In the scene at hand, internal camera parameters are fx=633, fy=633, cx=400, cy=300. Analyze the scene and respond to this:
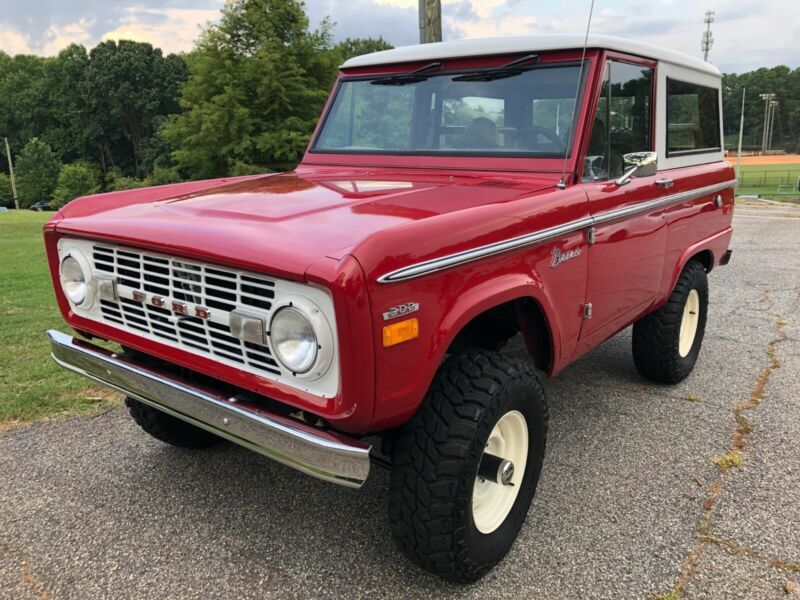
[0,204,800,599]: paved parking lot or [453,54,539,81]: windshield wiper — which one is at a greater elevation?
[453,54,539,81]: windshield wiper

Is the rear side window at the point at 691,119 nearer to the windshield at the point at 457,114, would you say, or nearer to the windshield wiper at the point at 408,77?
the windshield at the point at 457,114

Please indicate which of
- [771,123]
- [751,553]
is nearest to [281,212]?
[751,553]

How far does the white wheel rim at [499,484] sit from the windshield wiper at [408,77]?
193cm

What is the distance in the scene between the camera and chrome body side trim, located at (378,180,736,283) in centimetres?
190

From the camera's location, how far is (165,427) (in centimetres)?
318

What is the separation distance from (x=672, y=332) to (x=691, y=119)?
136 centimetres

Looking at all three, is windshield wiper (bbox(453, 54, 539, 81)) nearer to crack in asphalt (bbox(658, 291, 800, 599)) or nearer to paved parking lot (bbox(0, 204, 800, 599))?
paved parking lot (bbox(0, 204, 800, 599))

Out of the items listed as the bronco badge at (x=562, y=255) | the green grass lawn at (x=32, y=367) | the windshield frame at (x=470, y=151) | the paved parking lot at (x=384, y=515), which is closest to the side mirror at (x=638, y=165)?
the windshield frame at (x=470, y=151)

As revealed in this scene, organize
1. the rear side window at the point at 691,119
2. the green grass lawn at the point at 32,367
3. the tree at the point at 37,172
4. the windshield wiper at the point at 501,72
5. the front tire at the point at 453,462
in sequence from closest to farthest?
the front tire at the point at 453,462
the windshield wiper at the point at 501,72
the rear side window at the point at 691,119
the green grass lawn at the point at 32,367
the tree at the point at 37,172

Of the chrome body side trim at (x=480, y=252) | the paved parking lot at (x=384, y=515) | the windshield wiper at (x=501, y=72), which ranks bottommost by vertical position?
the paved parking lot at (x=384, y=515)

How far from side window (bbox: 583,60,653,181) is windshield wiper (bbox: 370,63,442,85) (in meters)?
0.89

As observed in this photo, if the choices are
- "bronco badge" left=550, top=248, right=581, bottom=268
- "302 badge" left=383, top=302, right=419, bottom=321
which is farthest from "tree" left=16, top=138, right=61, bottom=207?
"302 badge" left=383, top=302, right=419, bottom=321

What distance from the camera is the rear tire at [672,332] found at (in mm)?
3920

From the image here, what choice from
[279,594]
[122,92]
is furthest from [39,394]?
Result: [122,92]
